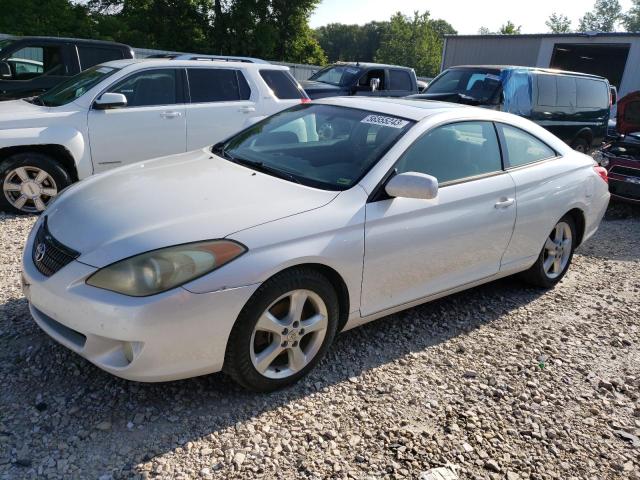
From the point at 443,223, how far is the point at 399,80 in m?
10.6

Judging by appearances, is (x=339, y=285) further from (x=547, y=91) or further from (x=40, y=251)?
(x=547, y=91)

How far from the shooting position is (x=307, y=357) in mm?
3148

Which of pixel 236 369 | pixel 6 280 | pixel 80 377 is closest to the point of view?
pixel 236 369

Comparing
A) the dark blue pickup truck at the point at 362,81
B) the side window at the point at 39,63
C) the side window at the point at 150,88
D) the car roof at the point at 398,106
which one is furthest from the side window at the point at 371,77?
the car roof at the point at 398,106

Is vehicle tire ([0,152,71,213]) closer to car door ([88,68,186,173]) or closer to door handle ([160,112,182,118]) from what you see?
car door ([88,68,186,173])

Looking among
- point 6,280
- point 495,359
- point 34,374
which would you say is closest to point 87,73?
point 6,280

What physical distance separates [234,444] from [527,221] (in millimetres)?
2734

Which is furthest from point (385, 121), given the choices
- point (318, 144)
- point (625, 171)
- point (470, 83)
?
point (470, 83)

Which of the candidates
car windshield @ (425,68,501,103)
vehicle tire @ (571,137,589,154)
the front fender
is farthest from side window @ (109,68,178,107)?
vehicle tire @ (571,137,589,154)

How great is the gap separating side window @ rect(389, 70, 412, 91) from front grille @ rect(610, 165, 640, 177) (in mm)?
6420

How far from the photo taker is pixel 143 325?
2.51m

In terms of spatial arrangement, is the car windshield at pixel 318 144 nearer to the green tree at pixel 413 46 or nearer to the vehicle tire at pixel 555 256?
the vehicle tire at pixel 555 256

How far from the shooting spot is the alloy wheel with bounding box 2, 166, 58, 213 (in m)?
5.69

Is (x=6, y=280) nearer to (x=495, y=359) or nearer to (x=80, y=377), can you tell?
(x=80, y=377)
